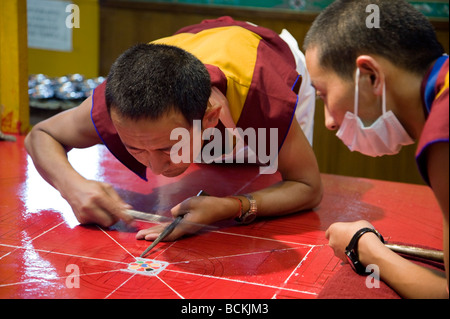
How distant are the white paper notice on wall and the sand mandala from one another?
3316mm

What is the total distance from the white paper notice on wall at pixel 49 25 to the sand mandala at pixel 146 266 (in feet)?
10.9

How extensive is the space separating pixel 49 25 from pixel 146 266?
360 cm

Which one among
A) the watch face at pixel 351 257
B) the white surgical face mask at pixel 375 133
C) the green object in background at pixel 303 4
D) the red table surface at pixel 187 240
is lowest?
the red table surface at pixel 187 240

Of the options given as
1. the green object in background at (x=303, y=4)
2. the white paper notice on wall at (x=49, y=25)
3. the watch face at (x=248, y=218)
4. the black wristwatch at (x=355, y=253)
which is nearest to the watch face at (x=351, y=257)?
the black wristwatch at (x=355, y=253)

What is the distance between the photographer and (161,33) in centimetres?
451

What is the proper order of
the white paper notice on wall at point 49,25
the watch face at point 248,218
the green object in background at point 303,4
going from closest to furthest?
the watch face at point 248,218 → the green object in background at point 303,4 → the white paper notice on wall at point 49,25

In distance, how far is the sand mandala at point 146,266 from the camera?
1.46m

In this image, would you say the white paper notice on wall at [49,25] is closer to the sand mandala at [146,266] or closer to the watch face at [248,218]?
the watch face at [248,218]

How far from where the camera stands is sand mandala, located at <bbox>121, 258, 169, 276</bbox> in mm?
1457

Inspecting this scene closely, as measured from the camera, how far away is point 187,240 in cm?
168

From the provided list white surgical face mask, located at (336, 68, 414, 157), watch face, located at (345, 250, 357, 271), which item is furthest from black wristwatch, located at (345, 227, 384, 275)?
white surgical face mask, located at (336, 68, 414, 157)

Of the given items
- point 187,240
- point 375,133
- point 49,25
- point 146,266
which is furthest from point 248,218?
point 49,25

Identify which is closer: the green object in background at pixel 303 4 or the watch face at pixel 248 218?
the watch face at pixel 248 218
